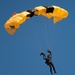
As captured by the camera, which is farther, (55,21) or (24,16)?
(55,21)

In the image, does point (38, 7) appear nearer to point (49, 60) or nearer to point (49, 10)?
point (49, 10)

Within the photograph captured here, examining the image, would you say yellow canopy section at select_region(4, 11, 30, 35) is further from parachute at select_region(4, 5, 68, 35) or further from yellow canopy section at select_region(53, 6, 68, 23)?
yellow canopy section at select_region(53, 6, 68, 23)

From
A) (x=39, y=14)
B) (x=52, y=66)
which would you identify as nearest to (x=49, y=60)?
(x=52, y=66)

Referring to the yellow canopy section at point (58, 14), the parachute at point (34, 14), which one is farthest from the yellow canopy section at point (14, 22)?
the yellow canopy section at point (58, 14)

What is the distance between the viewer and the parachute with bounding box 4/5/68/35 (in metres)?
48.6

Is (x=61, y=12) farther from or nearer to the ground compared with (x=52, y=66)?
farther from the ground

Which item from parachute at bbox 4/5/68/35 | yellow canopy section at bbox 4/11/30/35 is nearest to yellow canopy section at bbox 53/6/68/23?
parachute at bbox 4/5/68/35

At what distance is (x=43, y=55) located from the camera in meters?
49.8

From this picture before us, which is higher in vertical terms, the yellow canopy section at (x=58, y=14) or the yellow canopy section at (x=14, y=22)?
the yellow canopy section at (x=58, y=14)

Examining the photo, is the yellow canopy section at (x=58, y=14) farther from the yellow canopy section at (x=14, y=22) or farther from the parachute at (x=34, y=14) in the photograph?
the yellow canopy section at (x=14, y=22)

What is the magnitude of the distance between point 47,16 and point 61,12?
4.15 ft

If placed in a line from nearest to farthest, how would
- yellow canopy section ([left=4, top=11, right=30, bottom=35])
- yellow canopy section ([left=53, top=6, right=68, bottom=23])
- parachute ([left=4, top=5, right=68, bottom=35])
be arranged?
yellow canopy section ([left=4, top=11, right=30, bottom=35]) < parachute ([left=4, top=5, right=68, bottom=35]) < yellow canopy section ([left=53, top=6, right=68, bottom=23])

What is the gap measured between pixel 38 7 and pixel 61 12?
2.39 m

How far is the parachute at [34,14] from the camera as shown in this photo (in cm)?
4862
